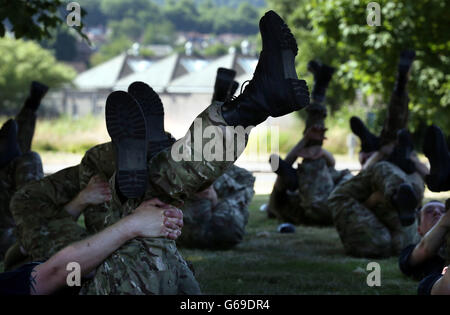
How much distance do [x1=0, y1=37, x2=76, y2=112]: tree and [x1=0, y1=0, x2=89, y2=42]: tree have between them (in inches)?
1879

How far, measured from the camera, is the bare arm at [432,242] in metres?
5.19

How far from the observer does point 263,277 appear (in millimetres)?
6785

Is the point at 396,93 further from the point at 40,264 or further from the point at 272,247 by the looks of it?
the point at 40,264

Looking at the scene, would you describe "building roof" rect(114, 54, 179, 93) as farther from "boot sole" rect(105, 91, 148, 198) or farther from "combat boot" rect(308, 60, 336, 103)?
"boot sole" rect(105, 91, 148, 198)

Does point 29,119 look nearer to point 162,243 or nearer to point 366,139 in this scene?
point 366,139

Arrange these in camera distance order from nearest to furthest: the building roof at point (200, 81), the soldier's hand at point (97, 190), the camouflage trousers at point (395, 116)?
the soldier's hand at point (97, 190) < the camouflage trousers at point (395, 116) < the building roof at point (200, 81)

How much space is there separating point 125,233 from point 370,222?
488 centimetres

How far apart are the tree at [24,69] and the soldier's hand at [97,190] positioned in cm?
5275

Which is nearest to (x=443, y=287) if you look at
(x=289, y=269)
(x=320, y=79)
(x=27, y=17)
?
(x=289, y=269)

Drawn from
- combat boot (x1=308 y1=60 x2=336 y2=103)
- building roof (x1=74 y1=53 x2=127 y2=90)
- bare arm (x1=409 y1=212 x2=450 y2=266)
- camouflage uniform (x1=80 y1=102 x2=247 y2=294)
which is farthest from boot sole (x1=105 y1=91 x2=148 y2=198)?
building roof (x1=74 y1=53 x2=127 y2=90)

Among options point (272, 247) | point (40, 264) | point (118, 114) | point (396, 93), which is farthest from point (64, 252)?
point (396, 93)

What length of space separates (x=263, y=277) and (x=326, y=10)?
1093 centimetres

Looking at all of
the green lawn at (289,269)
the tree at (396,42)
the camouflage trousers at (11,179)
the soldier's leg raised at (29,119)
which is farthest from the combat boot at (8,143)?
the tree at (396,42)

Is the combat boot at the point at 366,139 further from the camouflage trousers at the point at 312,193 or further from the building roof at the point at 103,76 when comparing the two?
the building roof at the point at 103,76
